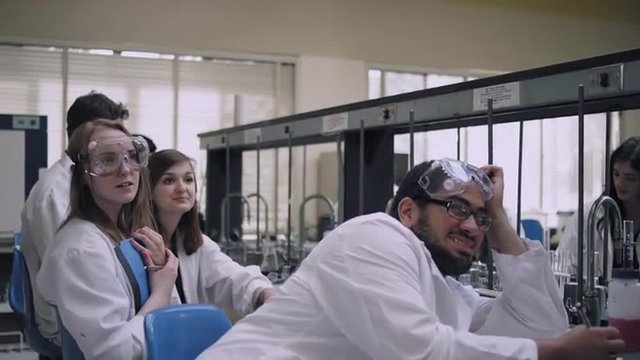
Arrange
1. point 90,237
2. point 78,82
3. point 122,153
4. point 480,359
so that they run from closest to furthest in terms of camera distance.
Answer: point 480,359 → point 90,237 → point 122,153 → point 78,82

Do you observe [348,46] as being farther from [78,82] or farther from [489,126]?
[489,126]

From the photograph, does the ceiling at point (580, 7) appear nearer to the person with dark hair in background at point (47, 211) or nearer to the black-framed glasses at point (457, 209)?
the person with dark hair in background at point (47, 211)

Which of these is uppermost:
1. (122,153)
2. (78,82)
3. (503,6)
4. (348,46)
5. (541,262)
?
(503,6)

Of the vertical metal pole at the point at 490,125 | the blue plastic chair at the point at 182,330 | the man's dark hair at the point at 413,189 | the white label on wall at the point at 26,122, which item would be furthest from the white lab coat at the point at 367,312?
the white label on wall at the point at 26,122

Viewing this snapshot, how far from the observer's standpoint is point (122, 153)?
6.84ft

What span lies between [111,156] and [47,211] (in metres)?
0.65

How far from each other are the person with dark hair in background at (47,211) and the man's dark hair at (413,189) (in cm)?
129

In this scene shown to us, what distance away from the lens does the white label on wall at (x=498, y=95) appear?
1973mm

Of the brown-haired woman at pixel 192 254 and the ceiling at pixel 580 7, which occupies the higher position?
the ceiling at pixel 580 7

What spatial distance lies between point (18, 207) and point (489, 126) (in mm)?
3547

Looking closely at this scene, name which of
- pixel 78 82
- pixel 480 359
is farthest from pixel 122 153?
pixel 78 82

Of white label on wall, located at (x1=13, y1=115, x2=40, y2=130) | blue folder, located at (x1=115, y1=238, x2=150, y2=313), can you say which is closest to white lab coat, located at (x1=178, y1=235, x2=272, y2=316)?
blue folder, located at (x1=115, y1=238, x2=150, y2=313)

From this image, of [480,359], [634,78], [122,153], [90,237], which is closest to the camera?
[480,359]

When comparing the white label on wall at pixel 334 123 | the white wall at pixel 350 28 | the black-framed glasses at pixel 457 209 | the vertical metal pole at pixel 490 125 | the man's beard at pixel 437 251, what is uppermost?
the white wall at pixel 350 28
